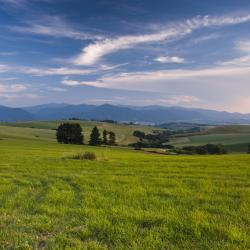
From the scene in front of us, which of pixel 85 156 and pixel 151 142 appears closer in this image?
pixel 85 156

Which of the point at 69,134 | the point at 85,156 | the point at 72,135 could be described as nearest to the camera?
the point at 85,156

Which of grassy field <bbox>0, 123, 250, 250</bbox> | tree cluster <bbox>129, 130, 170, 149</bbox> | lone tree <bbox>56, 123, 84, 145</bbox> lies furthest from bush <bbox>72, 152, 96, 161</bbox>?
tree cluster <bbox>129, 130, 170, 149</bbox>

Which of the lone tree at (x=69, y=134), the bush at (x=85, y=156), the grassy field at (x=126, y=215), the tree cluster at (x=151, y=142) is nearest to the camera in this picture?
the grassy field at (x=126, y=215)

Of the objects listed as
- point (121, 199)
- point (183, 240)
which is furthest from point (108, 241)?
point (121, 199)

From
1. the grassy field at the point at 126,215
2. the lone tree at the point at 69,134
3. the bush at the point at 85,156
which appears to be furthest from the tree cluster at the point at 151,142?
the grassy field at the point at 126,215

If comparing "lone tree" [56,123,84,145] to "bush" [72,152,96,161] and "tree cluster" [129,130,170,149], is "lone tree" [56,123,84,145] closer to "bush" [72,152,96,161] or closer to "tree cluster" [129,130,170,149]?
"tree cluster" [129,130,170,149]

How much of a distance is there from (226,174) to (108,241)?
40.1 ft

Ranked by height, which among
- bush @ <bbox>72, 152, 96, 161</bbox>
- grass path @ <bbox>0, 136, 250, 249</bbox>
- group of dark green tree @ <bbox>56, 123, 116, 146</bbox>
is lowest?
group of dark green tree @ <bbox>56, 123, 116, 146</bbox>

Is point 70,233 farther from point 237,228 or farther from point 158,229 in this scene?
point 237,228

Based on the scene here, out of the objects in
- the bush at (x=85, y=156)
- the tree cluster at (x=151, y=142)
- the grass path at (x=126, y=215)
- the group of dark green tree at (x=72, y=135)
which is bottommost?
the tree cluster at (x=151, y=142)

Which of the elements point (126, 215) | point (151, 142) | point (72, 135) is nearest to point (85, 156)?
point (126, 215)

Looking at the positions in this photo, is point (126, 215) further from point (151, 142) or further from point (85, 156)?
point (151, 142)

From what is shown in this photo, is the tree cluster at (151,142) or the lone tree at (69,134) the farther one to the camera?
the tree cluster at (151,142)

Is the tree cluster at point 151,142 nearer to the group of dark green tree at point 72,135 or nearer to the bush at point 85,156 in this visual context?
the group of dark green tree at point 72,135
